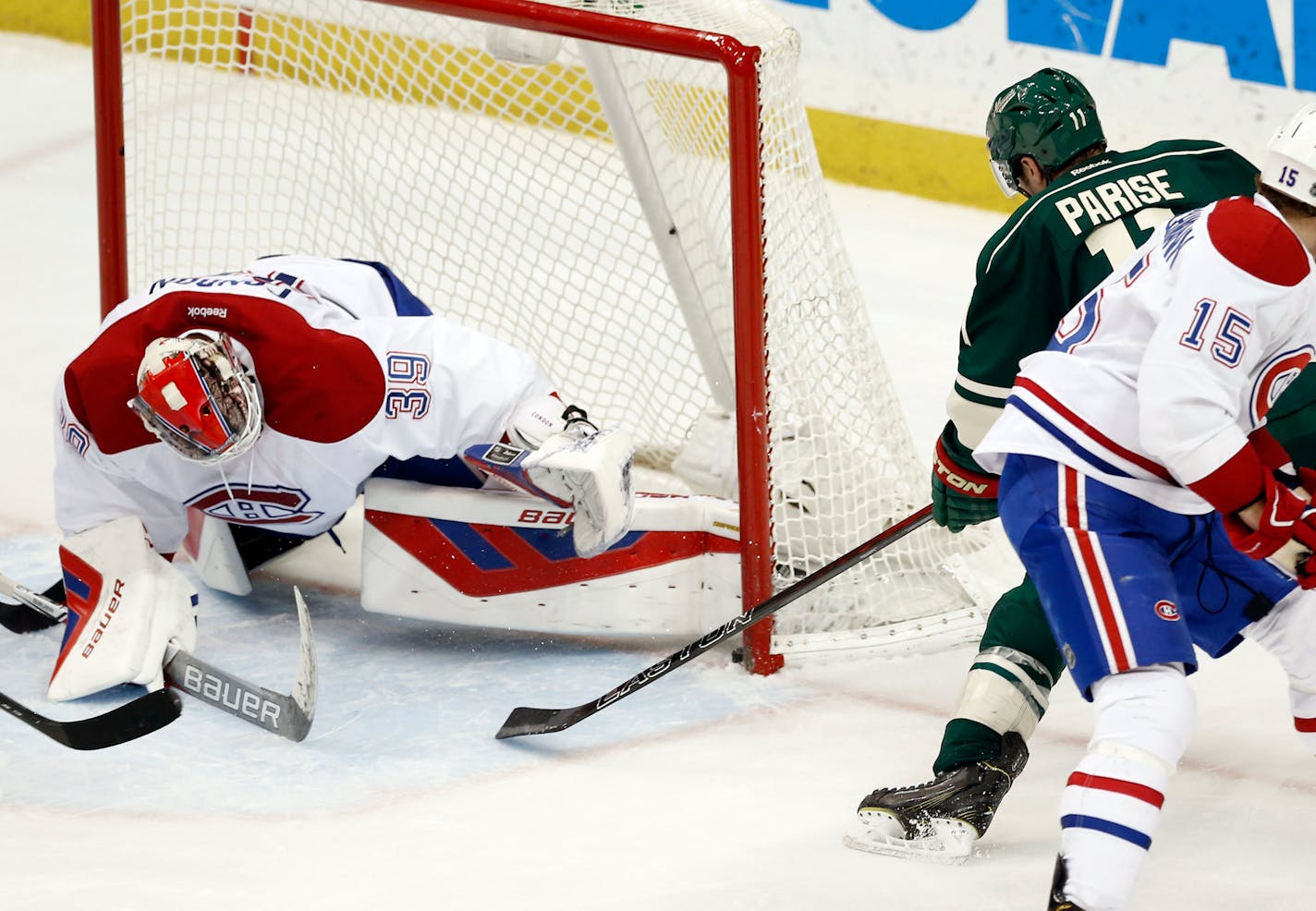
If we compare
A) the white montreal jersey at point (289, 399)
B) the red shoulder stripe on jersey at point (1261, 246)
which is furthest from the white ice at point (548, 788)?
the red shoulder stripe on jersey at point (1261, 246)

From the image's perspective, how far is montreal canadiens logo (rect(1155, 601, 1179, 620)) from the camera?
194cm

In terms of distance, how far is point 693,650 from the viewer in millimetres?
2787

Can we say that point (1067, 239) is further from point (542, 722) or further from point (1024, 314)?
point (542, 722)

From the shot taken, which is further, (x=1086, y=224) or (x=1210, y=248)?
(x=1086, y=224)

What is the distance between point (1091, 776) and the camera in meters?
1.88

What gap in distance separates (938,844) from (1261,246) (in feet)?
2.93

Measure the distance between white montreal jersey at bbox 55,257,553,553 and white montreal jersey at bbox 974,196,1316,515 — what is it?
110 cm

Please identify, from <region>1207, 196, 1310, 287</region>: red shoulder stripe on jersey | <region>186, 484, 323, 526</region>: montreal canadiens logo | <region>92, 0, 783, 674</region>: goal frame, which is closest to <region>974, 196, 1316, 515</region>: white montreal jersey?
<region>1207, 196, 1310, 287</region>: red shoulder stripe on jersey

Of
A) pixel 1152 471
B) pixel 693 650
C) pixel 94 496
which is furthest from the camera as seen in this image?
pixel 94 496

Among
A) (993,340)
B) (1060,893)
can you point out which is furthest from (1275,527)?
(993,340)

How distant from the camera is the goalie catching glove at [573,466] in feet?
9.37

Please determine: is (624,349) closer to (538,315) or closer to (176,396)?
(538,315)

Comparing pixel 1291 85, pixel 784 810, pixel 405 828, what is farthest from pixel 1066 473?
pixel 1291 85

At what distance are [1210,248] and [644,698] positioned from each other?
4.39 ft
